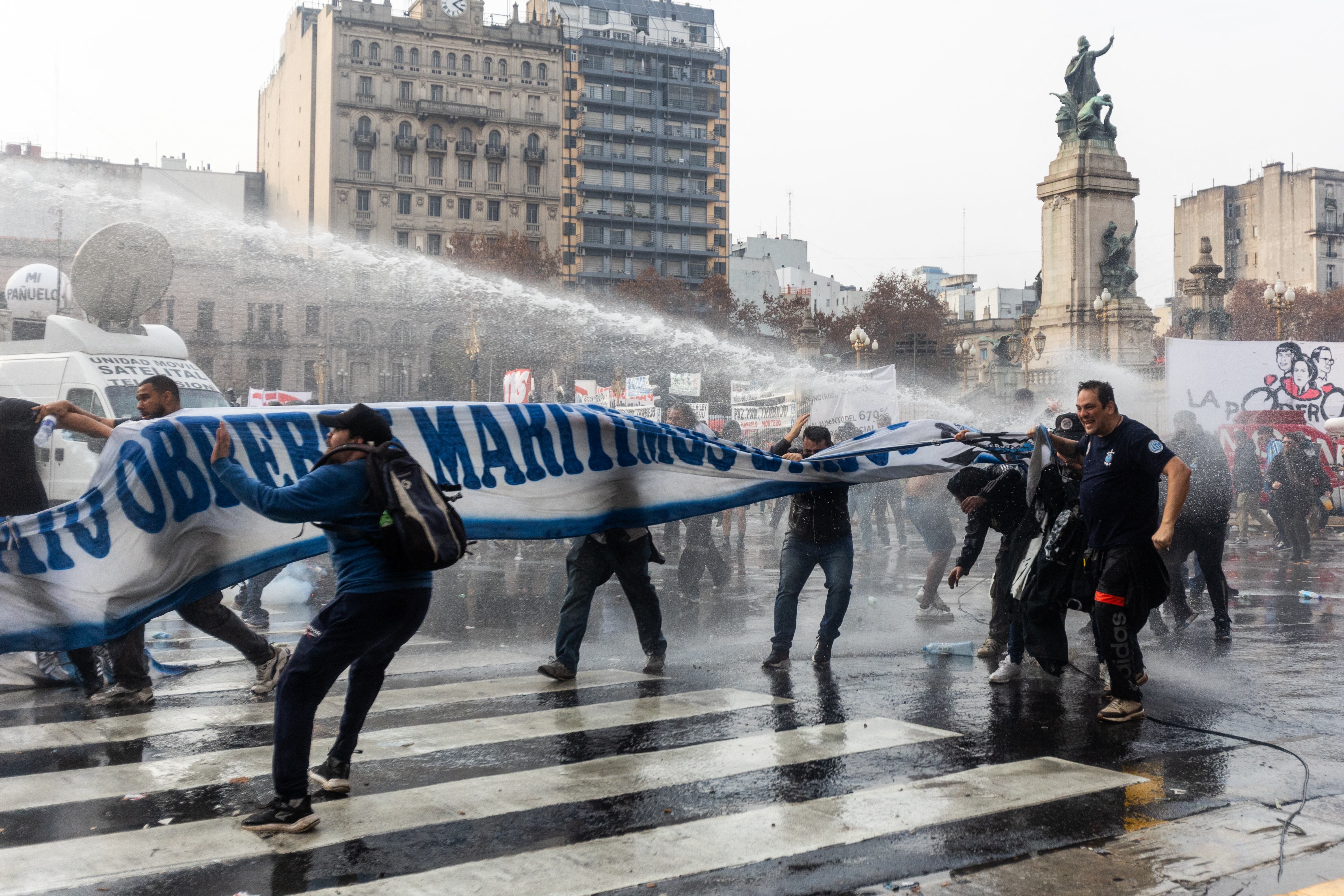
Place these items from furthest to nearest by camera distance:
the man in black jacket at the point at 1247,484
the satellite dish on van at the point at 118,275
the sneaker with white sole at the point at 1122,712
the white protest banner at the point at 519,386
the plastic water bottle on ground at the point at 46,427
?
the white protest banner at the point at 519,386 → the man in black jacket at the point at 1247,484 → the satellite dish on van at the point at 118,275 → the plastic water bottle on ground at the point at 46,427 → the sneaker with white sole at the point at 1122,712

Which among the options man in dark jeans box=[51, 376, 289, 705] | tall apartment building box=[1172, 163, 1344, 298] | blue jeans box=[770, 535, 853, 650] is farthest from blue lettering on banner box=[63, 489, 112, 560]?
tall apartment building box=[1172, 163, 1344, 298]

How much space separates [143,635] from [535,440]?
2675 millimetres

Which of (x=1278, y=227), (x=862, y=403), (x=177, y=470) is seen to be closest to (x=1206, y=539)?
(x=177, y=470)

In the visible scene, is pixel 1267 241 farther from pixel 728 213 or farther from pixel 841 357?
pixel 841 357

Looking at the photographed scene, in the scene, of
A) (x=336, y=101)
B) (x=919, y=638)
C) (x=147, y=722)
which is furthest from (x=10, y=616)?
(x=336, y=101)

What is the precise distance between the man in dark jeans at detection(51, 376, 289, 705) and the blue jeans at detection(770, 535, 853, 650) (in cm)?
341

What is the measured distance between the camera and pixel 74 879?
4.21m

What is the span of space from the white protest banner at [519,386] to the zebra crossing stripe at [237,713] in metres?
16.6

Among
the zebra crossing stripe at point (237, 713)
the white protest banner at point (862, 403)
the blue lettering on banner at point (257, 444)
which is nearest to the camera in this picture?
the zebra crossing stripe at point (237, 713)

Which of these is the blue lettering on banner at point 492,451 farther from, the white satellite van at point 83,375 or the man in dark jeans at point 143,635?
the white satellite van at point 83,375

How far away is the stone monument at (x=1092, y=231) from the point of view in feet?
124

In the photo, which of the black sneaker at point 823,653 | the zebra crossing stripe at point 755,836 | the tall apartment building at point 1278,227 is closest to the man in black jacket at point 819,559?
the black sneaker at point 823,653

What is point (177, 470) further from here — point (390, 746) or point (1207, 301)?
point (1207, 301)

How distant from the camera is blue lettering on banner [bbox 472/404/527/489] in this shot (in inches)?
301
